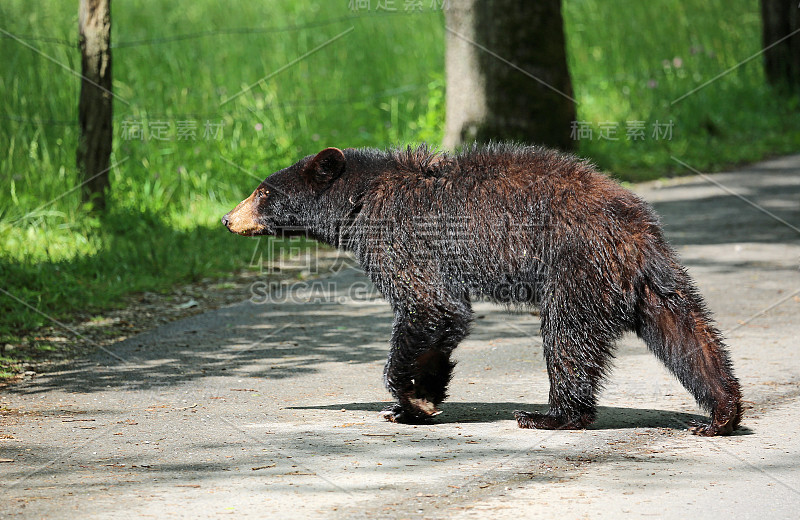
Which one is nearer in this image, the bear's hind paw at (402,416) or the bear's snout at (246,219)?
the bear's hind paw at (402,416)

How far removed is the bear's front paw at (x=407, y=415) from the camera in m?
5.12

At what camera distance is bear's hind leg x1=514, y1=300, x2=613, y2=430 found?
476cm

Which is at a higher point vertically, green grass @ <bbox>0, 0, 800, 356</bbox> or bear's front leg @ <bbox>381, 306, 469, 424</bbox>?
green grass @ <bbox>0, 0, 800, 356</bbox>

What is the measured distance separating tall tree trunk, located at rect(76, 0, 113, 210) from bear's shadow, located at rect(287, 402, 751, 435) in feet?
15.7

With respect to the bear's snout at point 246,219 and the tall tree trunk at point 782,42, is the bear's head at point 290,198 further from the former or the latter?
the tall tree trunk at point 782,42

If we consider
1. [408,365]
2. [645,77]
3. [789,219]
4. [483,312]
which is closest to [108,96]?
[483,312]

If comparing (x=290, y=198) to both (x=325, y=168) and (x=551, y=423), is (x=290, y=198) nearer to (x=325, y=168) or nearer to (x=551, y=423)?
(x=325, y=168)

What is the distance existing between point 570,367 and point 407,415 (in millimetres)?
891

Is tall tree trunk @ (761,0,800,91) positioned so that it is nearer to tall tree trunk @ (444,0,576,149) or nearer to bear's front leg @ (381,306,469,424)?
tall tree trunk @ (444,0,576,149)

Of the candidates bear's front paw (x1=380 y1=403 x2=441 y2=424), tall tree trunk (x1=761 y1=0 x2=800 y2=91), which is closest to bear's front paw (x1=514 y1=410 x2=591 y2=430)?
bear's front paw (x1=380 y1=403 x2=441 y2=424)

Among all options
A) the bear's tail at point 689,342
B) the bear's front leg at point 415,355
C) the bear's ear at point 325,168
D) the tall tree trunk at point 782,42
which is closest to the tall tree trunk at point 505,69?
the tall tree trunk at point 782,42

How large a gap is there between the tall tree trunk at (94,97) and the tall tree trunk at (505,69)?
398 centimetres

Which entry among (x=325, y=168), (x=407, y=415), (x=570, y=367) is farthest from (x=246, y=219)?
(x=570, y=367)

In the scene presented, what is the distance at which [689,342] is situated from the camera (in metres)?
4.73
